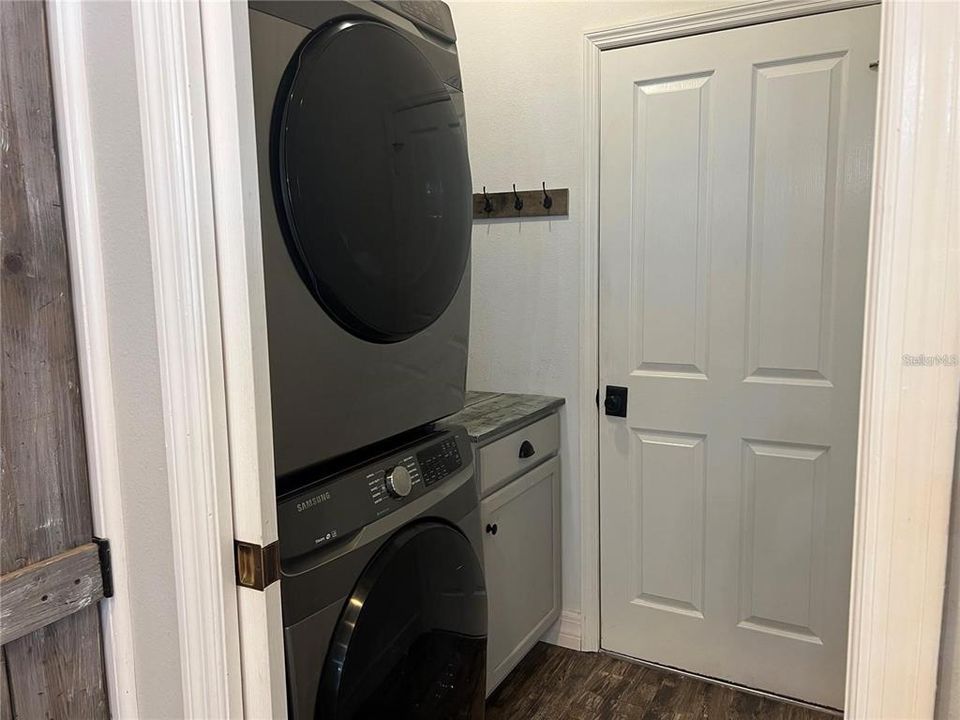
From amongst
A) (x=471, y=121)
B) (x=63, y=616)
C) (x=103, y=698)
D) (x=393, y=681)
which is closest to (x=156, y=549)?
(x=63, y=616)

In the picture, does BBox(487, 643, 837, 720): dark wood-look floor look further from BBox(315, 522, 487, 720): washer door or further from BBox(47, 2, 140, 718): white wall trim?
BBox(47, 2, 140, 718): white wall trim

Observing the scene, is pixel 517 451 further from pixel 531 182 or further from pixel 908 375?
pixel 908 375

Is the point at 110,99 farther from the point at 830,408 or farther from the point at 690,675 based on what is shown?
the point at 690,675

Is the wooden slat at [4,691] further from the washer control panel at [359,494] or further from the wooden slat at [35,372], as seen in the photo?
the washer control panel at [359,494]

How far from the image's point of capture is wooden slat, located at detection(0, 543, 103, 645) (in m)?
0.90

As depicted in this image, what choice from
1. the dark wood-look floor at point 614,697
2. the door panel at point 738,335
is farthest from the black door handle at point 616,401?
the dark wood-look floor at point 614,697

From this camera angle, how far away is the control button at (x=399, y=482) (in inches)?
50.4

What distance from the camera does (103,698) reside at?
1.05 metres

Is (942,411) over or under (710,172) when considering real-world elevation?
under

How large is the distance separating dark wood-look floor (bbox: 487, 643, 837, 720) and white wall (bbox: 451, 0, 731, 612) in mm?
245

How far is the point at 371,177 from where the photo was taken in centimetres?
119

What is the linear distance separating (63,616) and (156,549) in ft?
0.51

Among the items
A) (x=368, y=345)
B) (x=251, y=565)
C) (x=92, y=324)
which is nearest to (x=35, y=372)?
(x=92, y=324)

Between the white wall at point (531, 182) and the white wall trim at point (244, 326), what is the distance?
153 centimetres
